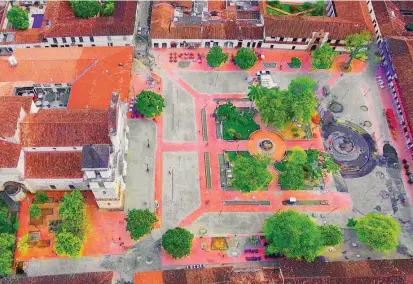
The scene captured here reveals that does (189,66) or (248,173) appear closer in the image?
(248,173)

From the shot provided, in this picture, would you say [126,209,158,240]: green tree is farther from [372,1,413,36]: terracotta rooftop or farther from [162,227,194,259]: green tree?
[372,1,413,36]: terracotta rooftop

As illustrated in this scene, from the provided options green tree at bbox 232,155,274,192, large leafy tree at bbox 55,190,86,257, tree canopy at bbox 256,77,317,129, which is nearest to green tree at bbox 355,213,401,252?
green tree at bbox 232,155,274,192

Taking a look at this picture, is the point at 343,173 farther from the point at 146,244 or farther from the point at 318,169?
the point at 146,244

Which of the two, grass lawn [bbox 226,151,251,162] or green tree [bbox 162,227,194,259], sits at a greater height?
grass lawn [bbox 226,151,251,162]

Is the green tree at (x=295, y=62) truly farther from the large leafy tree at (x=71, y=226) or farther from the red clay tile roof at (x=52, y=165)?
the large leafy tree at (x=71, y=226)

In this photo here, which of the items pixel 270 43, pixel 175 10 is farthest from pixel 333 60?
pixel 175 10

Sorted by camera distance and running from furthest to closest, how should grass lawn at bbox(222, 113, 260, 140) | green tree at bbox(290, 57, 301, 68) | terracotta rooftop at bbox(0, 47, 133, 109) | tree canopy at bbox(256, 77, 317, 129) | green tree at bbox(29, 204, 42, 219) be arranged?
green tree at bbox(290, 57, 301, 68) < grass lawn at bbox(222, 113, 260, 140) < terracotta rooftop at bbox(0, 47, 133, 109) < tree canopy at bbox(256, 77, 317, 129) < green tree at bbox(29, 204, 42, 219)
